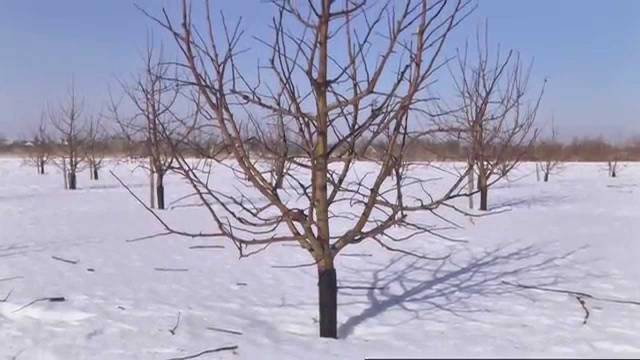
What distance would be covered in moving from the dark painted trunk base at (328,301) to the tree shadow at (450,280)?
7.5 inches

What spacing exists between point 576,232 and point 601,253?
1874 millimetres

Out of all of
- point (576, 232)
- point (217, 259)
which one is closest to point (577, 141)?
point (576, 232)

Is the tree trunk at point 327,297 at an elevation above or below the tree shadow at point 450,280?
above

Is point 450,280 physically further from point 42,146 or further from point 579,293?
point 42,146

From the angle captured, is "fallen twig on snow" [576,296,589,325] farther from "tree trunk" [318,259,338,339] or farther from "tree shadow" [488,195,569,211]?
"tree shadow" [488,195,569,211]

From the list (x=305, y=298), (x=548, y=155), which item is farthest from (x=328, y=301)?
(x=548, y=155)

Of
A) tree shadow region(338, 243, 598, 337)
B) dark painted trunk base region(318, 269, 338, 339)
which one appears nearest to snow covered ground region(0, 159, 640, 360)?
tree shadow region(338, 243, 598, 337)

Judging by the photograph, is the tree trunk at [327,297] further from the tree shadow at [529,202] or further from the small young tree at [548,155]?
the small young tree at [548,155]

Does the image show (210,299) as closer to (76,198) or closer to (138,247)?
(138,247)

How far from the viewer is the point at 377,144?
141 inches

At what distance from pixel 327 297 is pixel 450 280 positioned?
7.33ft

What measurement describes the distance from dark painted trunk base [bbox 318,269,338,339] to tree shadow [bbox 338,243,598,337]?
0.63 ft

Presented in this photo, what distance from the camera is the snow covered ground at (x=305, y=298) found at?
10.9 ft

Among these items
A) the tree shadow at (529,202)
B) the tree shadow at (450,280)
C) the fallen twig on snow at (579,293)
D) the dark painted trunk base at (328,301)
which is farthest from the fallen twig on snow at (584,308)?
the tree shadow at (529,202)
